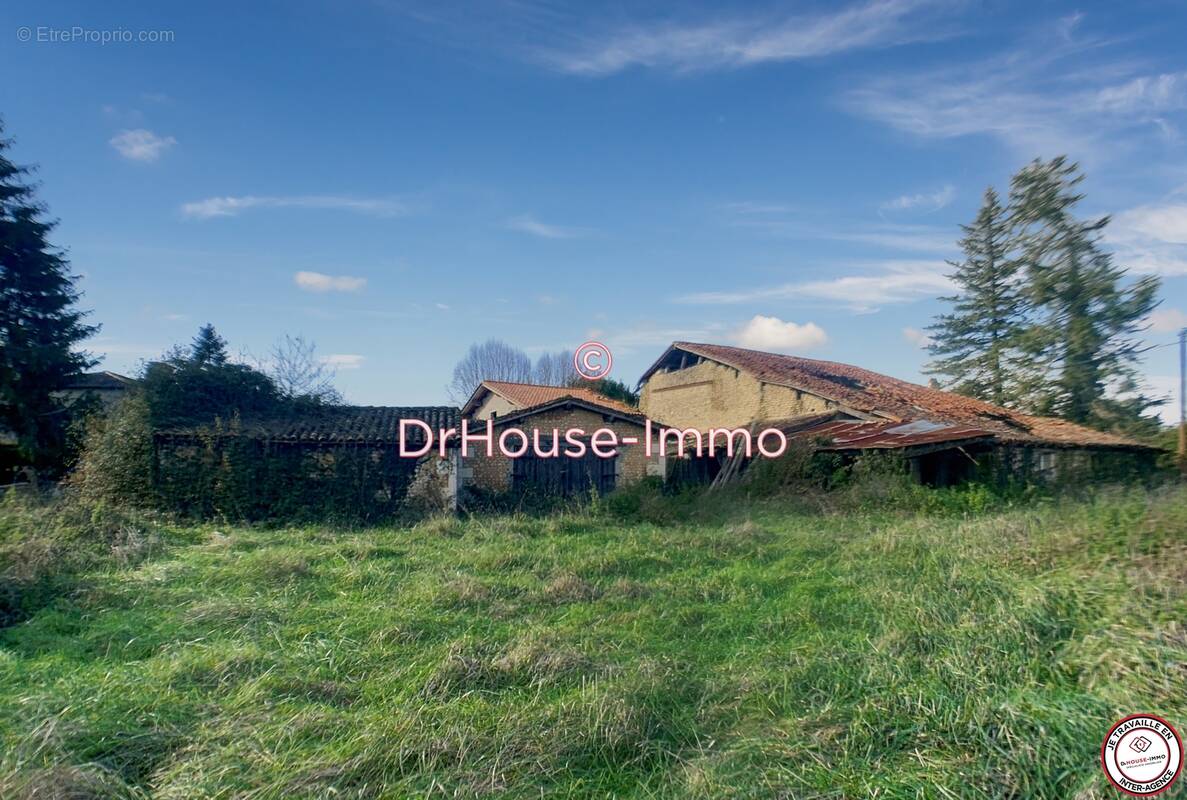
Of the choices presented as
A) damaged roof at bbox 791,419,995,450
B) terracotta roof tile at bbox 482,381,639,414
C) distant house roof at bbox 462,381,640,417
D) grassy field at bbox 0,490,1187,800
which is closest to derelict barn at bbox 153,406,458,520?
grassy field at bbox 0,490,1187,800

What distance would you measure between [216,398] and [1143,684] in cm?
1676

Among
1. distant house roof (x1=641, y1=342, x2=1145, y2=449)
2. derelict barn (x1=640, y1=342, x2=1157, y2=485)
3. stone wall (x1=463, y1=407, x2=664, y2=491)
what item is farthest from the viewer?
distant house roof (x1=641, y1=342, x2=1145, y2=449)

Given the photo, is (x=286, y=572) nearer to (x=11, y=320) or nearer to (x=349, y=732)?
(x=349, y=732)

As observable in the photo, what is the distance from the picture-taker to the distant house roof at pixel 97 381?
69.1ft

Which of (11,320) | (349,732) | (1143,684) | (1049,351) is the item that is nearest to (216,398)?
(11,320)

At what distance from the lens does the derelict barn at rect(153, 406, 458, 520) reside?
44.4 ft

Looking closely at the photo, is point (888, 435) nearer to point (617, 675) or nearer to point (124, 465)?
point (617, 675)

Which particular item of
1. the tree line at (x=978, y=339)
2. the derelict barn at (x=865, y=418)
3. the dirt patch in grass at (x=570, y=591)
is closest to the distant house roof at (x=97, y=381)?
the tree line at (x=978, y=339)

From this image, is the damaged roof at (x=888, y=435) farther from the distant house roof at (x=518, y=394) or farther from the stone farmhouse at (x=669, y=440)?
the distant house roof at (x=518, y=394)

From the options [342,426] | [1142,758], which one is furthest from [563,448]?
[1142,758]

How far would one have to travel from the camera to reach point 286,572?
8.25 metres

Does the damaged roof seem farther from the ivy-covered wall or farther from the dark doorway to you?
the ivy-covered wall

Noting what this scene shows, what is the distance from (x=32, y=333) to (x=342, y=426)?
11575 millimetres

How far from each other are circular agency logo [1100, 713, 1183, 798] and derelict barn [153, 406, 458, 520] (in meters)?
12.2
